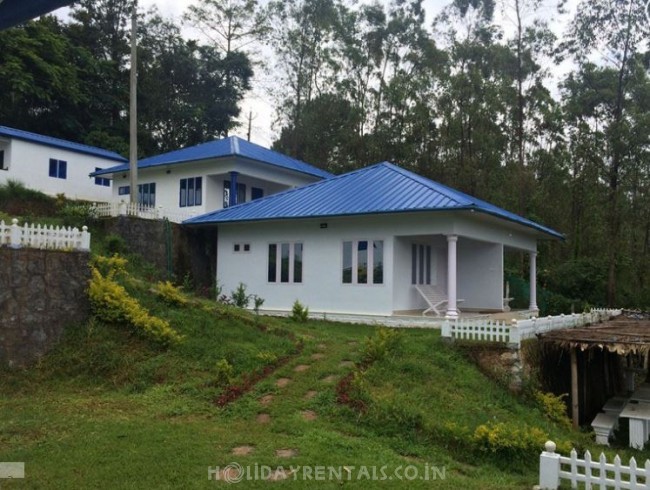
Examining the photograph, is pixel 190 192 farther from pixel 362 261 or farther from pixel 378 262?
pixel 378 262

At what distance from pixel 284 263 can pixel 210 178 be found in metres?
8.06

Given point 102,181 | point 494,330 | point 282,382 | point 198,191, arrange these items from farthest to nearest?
point 102,181 < point 198,191 < point 494,330 < point 282,382

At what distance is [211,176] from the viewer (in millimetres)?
25391

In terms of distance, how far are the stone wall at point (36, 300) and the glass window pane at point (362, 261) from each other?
27.8 ft

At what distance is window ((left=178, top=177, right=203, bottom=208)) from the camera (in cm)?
2559

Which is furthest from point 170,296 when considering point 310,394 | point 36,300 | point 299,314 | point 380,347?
point 380,347

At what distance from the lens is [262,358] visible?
10.9m

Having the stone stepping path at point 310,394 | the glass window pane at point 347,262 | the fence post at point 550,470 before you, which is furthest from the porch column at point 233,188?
the fence post at point 550,470

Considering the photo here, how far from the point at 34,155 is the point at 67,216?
27.0ft

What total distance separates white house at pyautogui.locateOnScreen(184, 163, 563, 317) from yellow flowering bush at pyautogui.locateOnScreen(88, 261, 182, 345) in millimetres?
7265

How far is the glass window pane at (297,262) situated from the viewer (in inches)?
745

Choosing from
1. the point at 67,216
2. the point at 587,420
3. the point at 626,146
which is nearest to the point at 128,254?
the point at 67,216

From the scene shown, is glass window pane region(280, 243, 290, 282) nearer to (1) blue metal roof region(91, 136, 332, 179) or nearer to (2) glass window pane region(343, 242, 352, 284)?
(2) glass window pane region(343, 242, 352, 284)

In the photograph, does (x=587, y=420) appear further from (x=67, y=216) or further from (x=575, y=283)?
(x=67, y=216)
